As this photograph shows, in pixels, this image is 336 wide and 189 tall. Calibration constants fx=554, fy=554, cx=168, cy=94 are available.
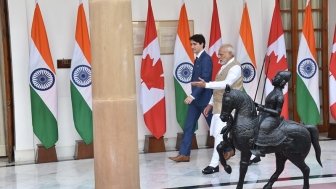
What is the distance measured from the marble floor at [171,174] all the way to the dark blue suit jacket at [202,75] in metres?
0.85

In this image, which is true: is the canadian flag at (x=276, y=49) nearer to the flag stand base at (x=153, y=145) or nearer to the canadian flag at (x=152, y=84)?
the canadian flag at (x=152, y=84)

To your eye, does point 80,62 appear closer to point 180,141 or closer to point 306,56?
point 180,141

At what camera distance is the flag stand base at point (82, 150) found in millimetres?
7926

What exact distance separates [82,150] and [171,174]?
1865 mm

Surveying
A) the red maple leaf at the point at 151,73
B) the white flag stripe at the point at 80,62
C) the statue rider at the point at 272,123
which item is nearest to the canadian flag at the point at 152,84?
the red maple leaf at the point at 151,73

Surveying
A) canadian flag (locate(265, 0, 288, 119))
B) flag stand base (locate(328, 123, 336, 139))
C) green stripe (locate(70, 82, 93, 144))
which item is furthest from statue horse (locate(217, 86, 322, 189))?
flag stand base (locate(328, 123, 336, 139))

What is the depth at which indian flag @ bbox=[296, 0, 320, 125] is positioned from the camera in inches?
333

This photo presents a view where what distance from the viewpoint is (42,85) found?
25.2 feet

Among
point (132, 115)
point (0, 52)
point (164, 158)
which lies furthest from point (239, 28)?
point (132, 115)

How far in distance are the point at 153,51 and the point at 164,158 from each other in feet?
5.18

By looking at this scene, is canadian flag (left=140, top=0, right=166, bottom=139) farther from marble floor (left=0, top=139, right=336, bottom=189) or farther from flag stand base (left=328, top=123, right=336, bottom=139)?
flag stand base (left=328, top=123, right=336, bottom=139)

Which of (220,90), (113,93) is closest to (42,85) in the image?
(220,90)

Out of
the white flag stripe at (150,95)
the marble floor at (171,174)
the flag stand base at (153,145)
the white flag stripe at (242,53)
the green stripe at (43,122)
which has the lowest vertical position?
the marble floor at (171,174)

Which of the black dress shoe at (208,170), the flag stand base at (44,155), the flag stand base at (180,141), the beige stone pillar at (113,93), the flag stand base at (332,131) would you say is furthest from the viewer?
the flag stand base at (332,131)
